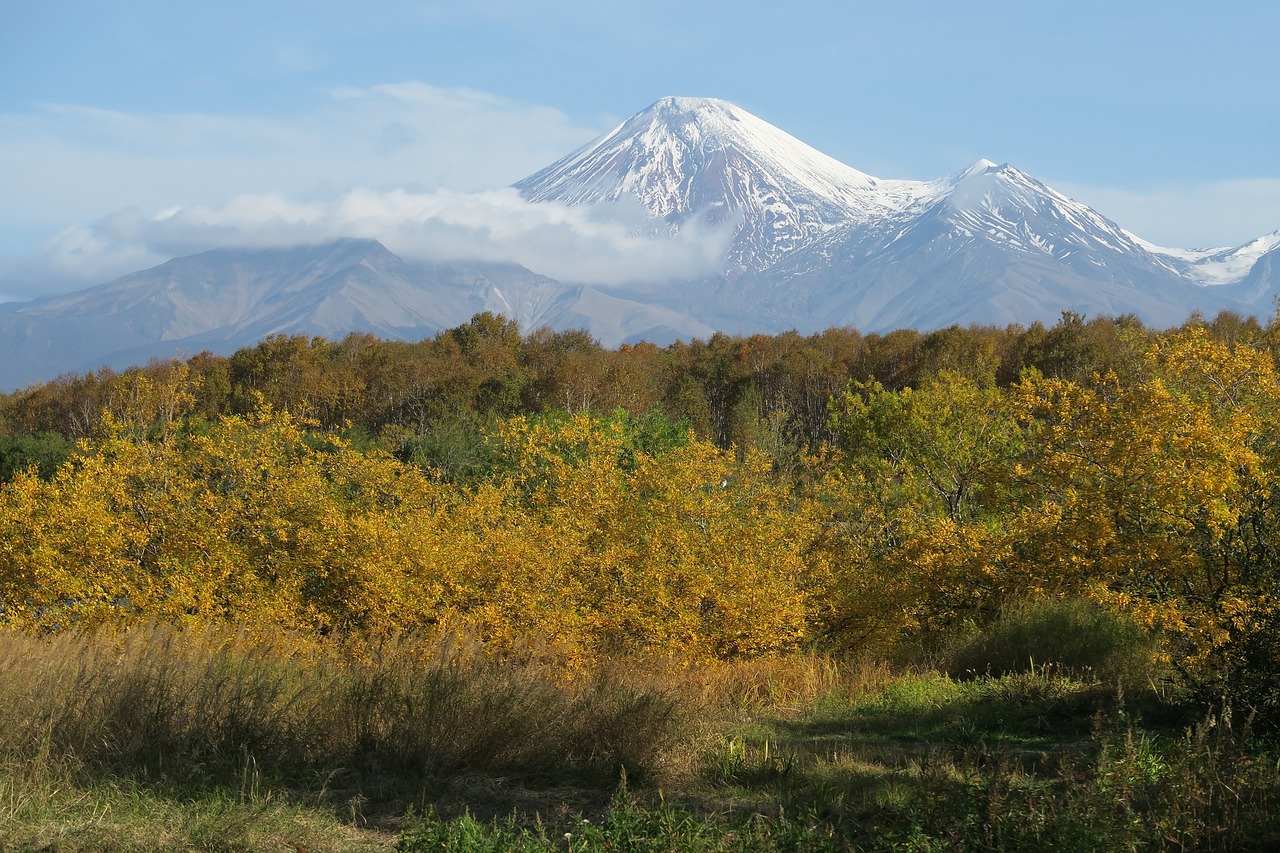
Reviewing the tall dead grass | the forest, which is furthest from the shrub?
the tall dead grass

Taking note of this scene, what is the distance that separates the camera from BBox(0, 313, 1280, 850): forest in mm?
5781

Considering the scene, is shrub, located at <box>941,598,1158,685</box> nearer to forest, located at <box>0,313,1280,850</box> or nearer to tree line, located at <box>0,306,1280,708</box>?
forest, located at <box>0,313,1280,850</box>

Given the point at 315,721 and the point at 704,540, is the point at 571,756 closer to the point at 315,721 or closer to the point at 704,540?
the point at 315,721

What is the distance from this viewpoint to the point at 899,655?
1252cm

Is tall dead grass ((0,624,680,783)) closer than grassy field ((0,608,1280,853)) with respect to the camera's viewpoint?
No

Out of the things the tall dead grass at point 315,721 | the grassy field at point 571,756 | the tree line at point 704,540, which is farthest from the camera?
the tree line at point 704,540

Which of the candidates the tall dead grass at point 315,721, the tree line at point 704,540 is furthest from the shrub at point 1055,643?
the tall dead grass at point 315,721

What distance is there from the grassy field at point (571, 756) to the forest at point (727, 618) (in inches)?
1.4

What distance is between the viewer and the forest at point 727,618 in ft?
19.0

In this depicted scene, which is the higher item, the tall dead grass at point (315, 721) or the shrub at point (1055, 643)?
the tall dead grass at point (315, 721)

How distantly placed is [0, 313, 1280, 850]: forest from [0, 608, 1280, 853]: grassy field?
35 mm

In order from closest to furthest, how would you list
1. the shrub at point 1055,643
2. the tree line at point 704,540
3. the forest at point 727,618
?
the forest at point 727,618 < the tree line at point 704,540 < the shrub at point 1055,643

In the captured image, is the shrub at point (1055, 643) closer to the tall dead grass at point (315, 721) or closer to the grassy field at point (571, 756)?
the grassy field at point (571, 756)

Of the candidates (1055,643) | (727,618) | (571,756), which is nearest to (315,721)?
(571,756)
